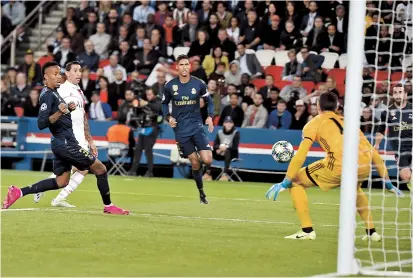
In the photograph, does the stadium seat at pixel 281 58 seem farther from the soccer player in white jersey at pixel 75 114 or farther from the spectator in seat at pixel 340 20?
the soccer player in white jersey at pixel 75 114

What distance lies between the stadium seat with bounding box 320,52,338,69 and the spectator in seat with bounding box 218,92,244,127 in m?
2.55

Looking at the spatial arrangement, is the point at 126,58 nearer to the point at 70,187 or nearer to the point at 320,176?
the point at 70,187

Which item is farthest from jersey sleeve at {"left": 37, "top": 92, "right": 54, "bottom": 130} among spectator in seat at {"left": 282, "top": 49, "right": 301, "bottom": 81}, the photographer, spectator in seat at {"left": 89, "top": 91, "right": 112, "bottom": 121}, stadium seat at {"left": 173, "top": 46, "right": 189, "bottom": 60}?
stadium seat at {"left": 173, "top": 46, "right": 189, "bottom": 60}

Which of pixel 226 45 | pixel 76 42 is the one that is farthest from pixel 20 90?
pixel 226 45

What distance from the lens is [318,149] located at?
22.8 metres

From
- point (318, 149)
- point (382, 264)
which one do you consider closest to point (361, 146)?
point (382, 264)

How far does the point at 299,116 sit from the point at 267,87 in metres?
1.45

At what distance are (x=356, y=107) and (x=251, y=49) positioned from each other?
56.1ft

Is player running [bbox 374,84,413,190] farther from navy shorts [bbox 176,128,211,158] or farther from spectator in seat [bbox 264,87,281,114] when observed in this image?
spectator in seat [bbox 264,87,281,114]

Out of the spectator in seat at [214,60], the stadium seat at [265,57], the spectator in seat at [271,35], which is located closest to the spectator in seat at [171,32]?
the spectator in seat at [214,60]

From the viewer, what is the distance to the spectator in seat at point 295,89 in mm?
23630

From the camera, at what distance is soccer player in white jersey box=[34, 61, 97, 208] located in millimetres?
14258

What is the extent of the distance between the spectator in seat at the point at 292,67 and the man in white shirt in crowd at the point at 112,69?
4616 millimetres

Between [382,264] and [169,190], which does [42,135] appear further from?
[382,264]
